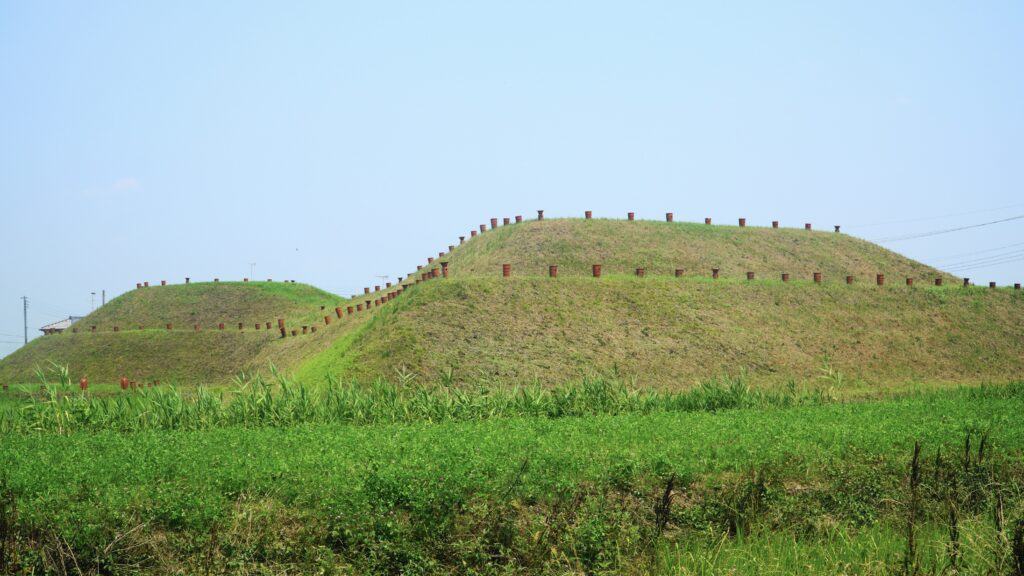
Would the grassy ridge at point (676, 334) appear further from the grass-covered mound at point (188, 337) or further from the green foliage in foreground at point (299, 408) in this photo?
the green foliage in foreground at point (299, 408)

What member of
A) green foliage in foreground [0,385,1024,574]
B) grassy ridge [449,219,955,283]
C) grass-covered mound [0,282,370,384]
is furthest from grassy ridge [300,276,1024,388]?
green foliage in foreground [0,385,1024,574]

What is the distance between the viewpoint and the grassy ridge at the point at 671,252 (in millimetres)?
50938

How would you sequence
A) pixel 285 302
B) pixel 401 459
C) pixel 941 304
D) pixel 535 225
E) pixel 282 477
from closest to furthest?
pixel 282 477
pixel 401 459
pixel 941 304
pixel 535 225
pixel 285 302

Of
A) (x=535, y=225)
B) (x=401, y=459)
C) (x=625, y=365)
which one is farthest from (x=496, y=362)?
(x=535, y=225)

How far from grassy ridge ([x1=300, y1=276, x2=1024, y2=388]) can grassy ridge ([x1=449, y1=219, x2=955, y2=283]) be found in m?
9.05

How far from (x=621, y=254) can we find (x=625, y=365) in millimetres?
21060

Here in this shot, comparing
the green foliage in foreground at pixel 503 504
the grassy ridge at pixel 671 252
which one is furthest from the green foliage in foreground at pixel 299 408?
the grassy ridge at pixel 671 252

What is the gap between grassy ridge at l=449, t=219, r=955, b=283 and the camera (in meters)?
50.9

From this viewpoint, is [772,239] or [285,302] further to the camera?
[285,302]

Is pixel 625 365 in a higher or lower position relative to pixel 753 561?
higher

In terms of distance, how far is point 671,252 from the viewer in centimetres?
5412

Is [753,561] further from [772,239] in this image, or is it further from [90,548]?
[772,239]

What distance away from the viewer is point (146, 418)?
17250mm

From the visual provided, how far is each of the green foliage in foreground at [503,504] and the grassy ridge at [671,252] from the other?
35725mm
